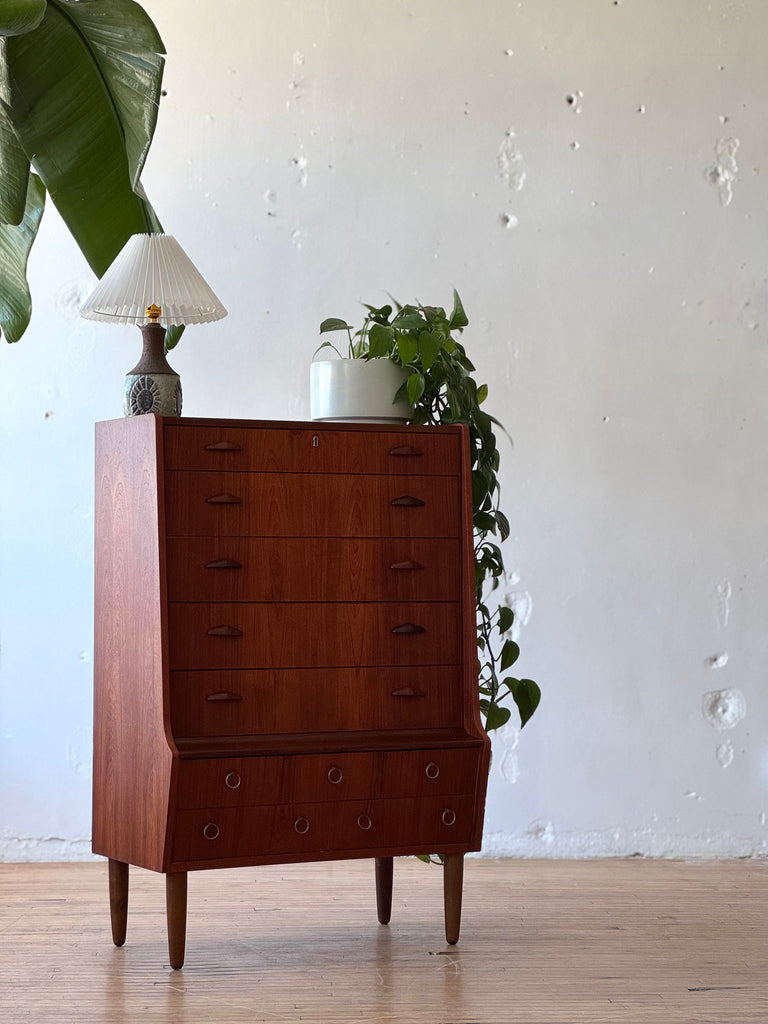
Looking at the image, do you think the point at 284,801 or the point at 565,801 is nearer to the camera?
the point at 284,801

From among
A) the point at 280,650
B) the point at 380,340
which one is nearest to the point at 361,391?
the point at 380,340

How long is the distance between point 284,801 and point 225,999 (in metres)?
0.39

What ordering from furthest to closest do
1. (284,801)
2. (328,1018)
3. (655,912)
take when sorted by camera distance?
(655,912)
(284,801)
(328,1018)

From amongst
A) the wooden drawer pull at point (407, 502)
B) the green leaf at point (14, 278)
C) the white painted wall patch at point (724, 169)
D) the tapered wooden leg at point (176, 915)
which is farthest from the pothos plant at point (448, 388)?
the white painted wall patch at point (724, 169)

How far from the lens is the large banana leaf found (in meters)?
2.05

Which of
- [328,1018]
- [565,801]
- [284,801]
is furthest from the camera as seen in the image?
[565,801]

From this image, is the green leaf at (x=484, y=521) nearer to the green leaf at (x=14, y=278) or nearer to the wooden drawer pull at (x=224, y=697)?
the wooden drawer pull at (x=224, y=697)

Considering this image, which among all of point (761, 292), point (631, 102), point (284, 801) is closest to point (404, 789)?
point (284, 801)

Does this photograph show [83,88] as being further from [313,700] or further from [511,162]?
[511,162]

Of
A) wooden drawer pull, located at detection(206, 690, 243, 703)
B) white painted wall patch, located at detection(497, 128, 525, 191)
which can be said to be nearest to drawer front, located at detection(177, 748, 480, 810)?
wooden drawer pull, located at detection(206, 690, 243, 703)

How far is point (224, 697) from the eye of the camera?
2426mm

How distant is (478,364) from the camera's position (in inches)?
144

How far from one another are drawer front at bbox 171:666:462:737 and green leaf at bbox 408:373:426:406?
592 mm

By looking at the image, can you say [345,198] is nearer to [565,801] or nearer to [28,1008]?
[565,801]
